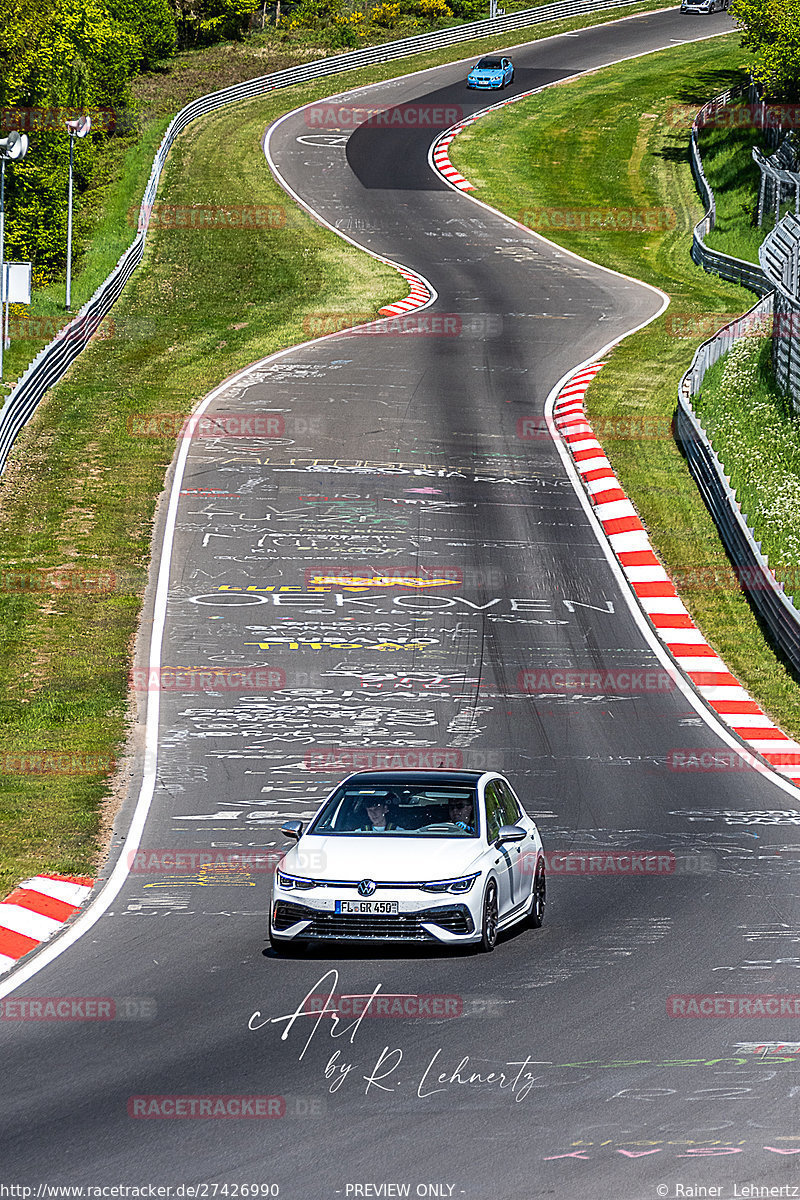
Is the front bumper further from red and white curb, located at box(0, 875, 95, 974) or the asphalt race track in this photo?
red and white curb, located at box(0, 875, 95, 974)

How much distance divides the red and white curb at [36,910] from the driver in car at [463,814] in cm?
344

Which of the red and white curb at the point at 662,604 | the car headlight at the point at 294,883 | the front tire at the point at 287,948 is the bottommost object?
the red and white curb at the point at 662,604

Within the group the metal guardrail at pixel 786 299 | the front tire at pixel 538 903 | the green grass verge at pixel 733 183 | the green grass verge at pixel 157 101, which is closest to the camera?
the front tire at pixel 538 903

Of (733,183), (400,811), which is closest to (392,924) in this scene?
(400,811)

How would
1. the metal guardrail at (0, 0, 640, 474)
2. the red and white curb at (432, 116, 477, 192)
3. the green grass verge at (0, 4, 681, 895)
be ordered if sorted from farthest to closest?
1. the red and white curb at (432, 116, 477, 192)
2. the metal guardrail at (0, 0, 640, 474)
3. the green grass verge at (0, 4, 681, 895)

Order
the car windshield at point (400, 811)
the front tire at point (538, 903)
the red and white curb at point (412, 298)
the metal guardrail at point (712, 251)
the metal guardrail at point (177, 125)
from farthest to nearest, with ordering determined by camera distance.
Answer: the metal guardrail at point (712, 251), the red and white curb at point (412, 298), the metal guardrail at point (177, 125), the front tire at point (538, 903), the car windshield at point (400, 811)

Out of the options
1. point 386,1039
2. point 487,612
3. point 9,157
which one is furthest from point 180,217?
point 386,1039

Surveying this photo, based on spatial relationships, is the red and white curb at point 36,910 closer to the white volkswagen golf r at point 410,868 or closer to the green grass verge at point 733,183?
the white volkswagen golf r at point 410,868

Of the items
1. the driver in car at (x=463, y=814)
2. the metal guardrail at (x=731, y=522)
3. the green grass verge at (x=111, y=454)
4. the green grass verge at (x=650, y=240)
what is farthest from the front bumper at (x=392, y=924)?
the metal guardrail at (x=731, y=522)

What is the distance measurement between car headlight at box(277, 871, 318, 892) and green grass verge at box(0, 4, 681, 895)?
3.48m

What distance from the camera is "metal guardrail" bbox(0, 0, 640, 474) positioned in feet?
114

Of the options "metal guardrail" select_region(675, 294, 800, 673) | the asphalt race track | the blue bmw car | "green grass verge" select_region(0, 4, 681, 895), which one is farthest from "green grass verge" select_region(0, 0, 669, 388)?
"metal guardrail" select_region(675, 294, 800, 673)

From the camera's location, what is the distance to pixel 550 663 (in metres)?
23.0

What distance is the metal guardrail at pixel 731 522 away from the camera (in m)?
24.2
